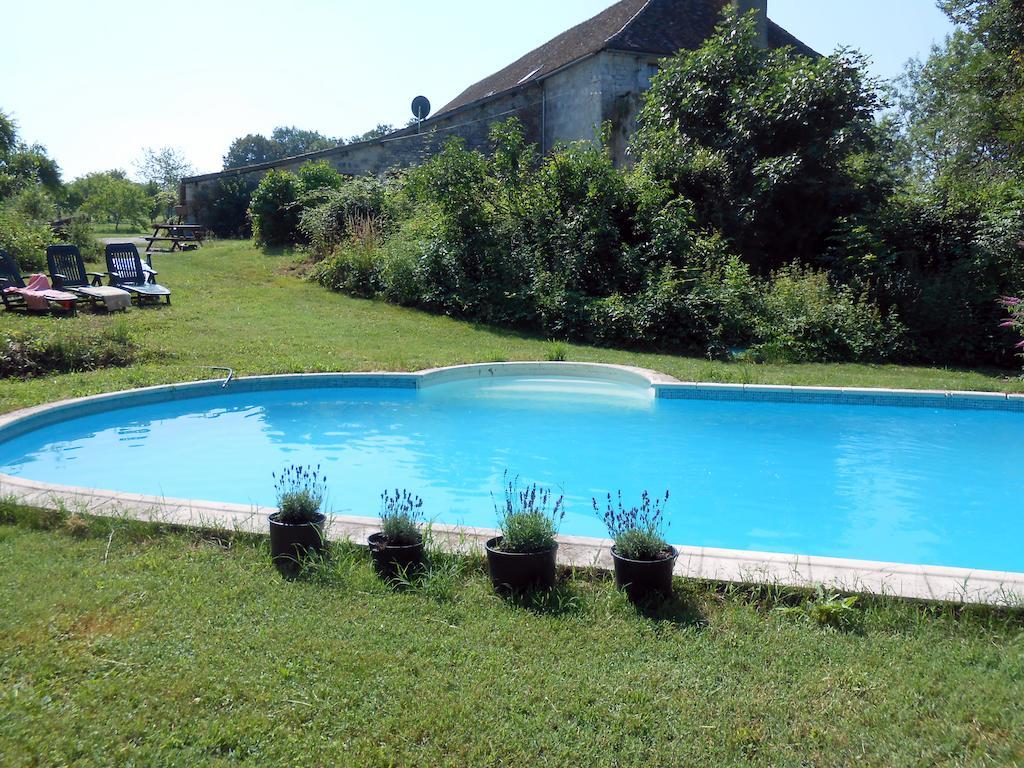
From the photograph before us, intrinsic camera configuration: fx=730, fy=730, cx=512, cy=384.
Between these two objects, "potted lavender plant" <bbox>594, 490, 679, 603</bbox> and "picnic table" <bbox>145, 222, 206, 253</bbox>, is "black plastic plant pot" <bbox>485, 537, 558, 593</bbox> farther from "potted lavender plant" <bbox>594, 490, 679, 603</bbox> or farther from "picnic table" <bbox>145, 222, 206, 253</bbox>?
"picnic table" <bbox>145, 222, 206, 253</bbox>

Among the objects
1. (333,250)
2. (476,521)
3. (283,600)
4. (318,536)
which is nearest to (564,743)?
(283,600)

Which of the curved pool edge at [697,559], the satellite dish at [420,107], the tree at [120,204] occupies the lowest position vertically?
the curved pool edge at [697,559]

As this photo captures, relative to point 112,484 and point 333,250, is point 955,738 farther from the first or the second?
point 333,250

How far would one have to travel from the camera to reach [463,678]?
2.87 meters

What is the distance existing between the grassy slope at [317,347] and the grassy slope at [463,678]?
5789mm

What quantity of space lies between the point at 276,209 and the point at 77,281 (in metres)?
8.25

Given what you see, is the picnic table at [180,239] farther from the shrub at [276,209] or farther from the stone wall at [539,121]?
the stone wall at [539,121]

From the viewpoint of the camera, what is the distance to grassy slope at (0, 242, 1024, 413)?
9.81m

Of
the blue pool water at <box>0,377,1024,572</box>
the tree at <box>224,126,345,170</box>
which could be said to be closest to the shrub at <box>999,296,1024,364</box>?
the blue pool water at <box>0,377,1024,572</box>

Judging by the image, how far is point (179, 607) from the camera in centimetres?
341

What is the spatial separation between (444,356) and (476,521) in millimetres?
5672

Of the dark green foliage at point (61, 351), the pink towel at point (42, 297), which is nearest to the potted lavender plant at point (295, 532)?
the dark green foliage at point (61, 351)

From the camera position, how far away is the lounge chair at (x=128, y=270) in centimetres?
1421

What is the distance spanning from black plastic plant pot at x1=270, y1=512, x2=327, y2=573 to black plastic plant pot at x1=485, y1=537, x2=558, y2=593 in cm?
98
